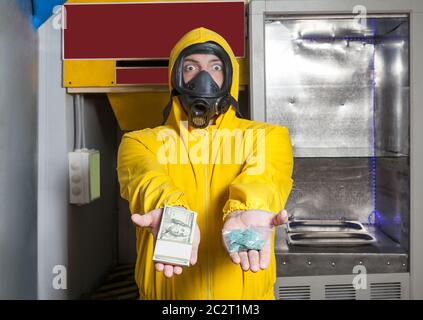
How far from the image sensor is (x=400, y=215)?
186 centimetres

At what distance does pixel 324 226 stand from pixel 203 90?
1049 mm

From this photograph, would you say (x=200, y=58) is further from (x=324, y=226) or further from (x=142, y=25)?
(x=324, y=226)

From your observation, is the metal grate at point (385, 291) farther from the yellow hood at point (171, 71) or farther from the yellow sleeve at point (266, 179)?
the yellow hood at point (171, 71)

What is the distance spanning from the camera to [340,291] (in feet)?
5.90

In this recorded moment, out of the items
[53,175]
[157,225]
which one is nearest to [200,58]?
[157,225]

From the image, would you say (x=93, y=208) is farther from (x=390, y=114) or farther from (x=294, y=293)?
(x=390, y=114)

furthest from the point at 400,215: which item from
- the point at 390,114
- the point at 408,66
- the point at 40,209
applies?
the point at 40,209

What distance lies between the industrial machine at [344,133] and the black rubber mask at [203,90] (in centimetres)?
40

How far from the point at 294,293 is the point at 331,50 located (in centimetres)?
108

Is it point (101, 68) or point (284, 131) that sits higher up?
point (101, 68)

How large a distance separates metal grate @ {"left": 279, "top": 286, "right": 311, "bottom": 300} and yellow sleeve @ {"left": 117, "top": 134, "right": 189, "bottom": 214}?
0.81m
